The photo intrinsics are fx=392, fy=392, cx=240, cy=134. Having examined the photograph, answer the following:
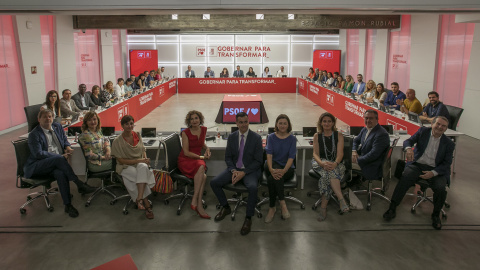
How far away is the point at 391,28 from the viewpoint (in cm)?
1262

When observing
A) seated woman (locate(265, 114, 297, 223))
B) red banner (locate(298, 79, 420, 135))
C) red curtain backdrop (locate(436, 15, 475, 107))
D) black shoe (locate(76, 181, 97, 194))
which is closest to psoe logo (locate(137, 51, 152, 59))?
red banner (locate(298, 79, 420, 135))

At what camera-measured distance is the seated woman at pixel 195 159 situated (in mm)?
4812

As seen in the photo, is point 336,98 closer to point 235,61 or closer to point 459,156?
point 459,156

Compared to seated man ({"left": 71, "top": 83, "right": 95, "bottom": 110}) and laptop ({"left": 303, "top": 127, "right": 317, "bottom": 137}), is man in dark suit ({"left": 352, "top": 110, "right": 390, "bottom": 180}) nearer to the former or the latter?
laptop ({"left": 303, "top": 127, "right": 317, "bottom": 137})

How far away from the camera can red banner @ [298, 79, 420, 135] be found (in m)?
7.00

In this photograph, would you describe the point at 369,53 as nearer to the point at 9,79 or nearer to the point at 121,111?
the point at 121,111

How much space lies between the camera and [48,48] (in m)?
11.5

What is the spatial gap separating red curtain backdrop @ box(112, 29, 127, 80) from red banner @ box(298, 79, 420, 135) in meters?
8.84

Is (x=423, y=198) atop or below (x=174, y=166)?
below

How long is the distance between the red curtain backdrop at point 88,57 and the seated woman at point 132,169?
9419 mm

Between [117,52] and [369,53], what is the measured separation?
1134cm

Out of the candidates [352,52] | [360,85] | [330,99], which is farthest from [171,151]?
[352,52]

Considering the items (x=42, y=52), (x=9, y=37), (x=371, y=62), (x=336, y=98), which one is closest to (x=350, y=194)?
(x=336, y=98)

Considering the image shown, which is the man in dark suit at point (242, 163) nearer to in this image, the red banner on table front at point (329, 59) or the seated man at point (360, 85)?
the seated man at point (360, 85)
